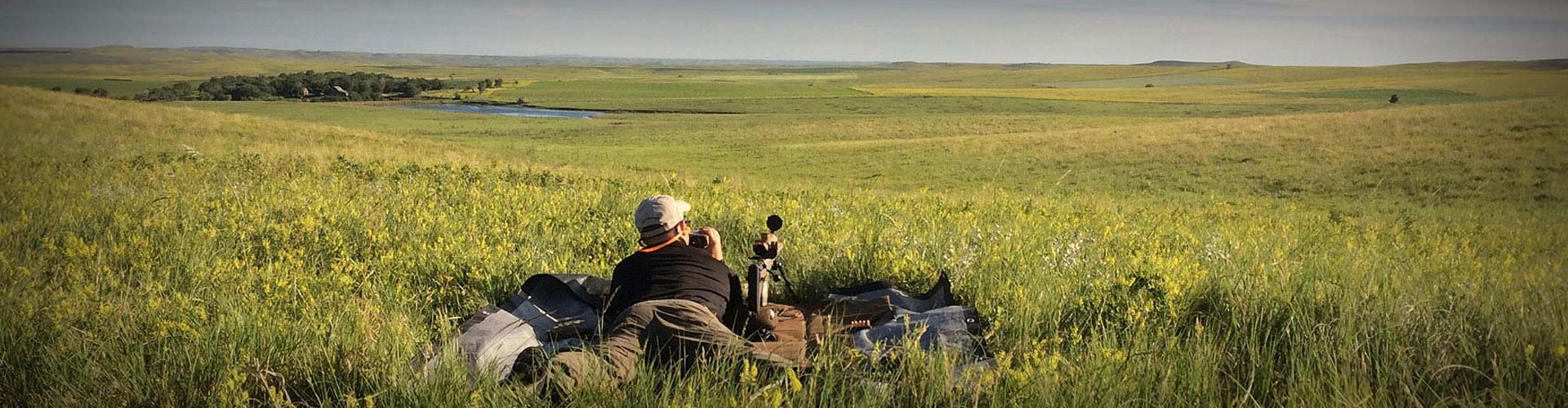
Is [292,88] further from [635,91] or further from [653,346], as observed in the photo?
[653,346]

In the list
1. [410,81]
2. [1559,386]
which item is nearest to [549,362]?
[1559,386]

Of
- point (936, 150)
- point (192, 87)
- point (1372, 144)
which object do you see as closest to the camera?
point (1372, 144)

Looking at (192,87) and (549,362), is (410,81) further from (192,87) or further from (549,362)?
(549,362)

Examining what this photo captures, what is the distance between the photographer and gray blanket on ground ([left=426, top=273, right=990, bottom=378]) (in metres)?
4.95

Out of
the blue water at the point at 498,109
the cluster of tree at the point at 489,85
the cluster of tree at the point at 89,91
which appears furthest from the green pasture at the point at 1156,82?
the cluster of tree at the point at 89,91

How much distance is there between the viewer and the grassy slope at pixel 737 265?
3.90m

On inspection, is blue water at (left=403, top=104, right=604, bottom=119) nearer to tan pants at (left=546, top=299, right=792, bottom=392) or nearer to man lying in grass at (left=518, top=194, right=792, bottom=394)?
man lying in grass at (left=518, top=194, right=792, bottom=394)

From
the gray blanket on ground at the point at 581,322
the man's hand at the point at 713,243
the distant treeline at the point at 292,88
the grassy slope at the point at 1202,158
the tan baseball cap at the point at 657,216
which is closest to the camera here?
the gray blanket on ground at the point at 581,322

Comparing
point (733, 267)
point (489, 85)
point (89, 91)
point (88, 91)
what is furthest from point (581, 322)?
point (489, 85)

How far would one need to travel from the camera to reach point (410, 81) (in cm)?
11894

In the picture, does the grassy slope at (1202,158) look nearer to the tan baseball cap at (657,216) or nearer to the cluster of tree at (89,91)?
the tan baseball cap at (657,216)

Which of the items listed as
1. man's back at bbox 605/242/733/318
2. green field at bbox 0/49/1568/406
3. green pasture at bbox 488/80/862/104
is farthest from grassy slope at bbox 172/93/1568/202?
green pasture at bbox 488/80/862/104

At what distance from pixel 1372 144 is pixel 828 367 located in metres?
34.6

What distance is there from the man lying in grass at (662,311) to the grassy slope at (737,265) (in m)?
0.23
